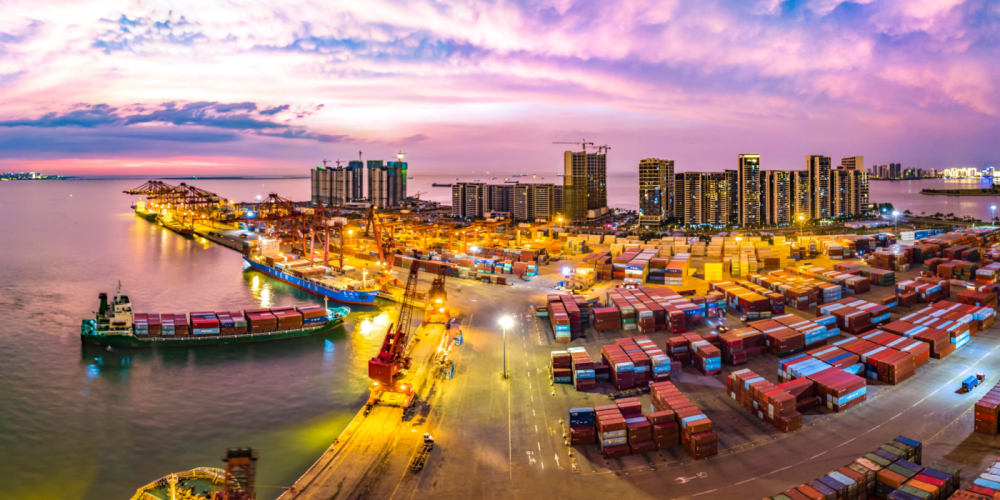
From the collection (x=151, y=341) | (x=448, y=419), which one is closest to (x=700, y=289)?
(x=448, y=419)

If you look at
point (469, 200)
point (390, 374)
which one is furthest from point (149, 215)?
point (390, 374)

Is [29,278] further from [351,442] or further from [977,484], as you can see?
[977,484]

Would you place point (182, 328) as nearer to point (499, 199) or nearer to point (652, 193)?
point (652, 193)

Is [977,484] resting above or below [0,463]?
above

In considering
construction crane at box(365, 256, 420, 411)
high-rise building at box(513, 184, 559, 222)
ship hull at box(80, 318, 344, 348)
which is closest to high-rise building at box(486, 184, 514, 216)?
high-rise building at box(513, 184, 559, 222)

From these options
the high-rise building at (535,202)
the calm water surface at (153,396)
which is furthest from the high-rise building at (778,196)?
the calm water surface at (153,396)

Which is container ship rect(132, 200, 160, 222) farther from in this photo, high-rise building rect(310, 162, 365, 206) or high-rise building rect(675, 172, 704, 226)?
high-rise building rect(675, 172, 704, 226)
